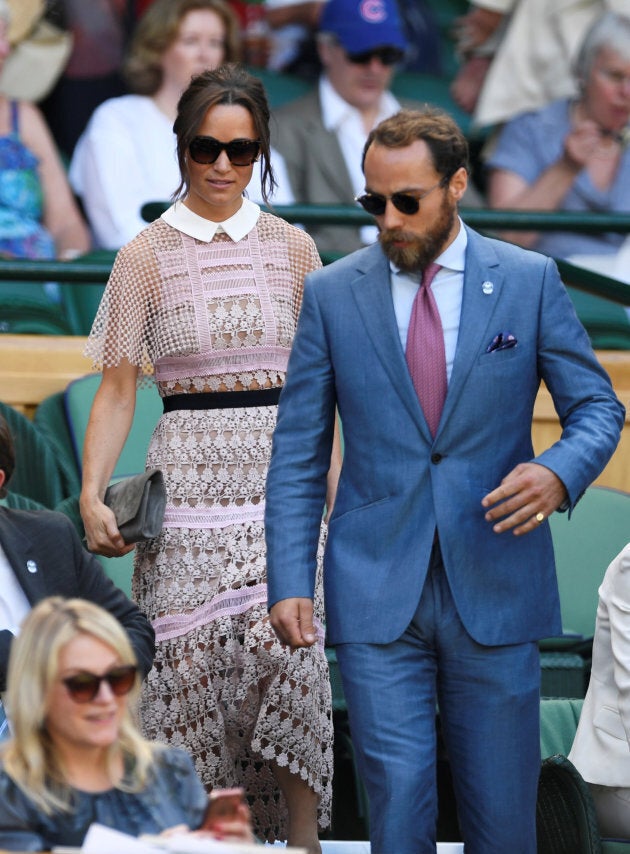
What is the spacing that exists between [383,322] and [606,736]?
4.48ft

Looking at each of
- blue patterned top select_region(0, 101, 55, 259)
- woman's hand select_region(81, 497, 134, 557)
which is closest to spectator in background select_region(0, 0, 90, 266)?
blue patterned top select_region(0, 101, 55, 259)

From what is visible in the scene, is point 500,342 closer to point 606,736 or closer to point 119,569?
point 606,736

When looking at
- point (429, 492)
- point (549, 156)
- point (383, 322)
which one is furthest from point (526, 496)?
point (549, 156)

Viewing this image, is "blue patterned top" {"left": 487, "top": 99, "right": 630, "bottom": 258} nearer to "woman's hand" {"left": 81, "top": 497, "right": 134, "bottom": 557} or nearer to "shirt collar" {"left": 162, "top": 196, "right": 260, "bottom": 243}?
"shirt collar" {"left": 162, "top": 196, "right": 260, "bottom": 243}

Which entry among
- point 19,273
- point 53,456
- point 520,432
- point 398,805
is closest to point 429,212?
point 520,432

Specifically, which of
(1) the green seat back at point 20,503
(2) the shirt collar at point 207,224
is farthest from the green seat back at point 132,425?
(2) the shirt collar at point 207,224

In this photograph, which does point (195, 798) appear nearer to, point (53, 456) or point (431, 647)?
point (431, 647)

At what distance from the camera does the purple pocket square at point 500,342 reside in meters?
3.96

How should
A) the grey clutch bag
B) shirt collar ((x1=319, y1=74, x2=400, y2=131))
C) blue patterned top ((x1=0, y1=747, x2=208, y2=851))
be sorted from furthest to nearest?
shirt collar ((x1=319, y1=74, x2=400, y2=131)) → the grey clutch bag → blue patterned top ((x1=0, y1=747, x2=208, y2=851))

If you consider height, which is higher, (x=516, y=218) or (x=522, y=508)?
(x=516, y=218)

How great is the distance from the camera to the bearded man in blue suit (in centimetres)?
394

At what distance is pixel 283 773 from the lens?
4.55 meters

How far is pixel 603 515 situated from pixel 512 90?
291cm

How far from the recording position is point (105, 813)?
3.17m
